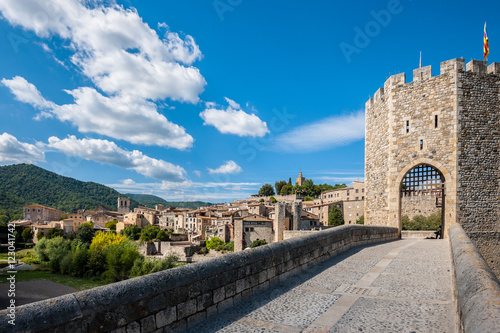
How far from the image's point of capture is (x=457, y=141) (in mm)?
13789

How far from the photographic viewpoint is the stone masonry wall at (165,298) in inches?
92.3

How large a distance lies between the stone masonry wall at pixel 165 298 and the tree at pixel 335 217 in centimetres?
6348

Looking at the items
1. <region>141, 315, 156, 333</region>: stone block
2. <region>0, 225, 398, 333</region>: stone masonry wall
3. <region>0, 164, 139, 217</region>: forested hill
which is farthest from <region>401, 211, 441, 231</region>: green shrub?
<region>0, 164, 139, 217</region>: forested hill

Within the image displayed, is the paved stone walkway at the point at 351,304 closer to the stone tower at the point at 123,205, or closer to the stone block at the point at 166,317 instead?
the stone block at the point at 166,317

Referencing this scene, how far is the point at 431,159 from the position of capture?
14414mm

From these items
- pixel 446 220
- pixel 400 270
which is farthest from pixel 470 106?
pixel 400 270

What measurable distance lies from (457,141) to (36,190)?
5103 inches

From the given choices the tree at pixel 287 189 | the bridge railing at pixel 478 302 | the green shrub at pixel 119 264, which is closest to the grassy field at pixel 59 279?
the green shrub at pixel 119 264

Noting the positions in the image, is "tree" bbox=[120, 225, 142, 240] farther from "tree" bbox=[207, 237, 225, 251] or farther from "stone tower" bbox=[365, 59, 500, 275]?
"stone tower" bbox=[365, 59, 500, 275]

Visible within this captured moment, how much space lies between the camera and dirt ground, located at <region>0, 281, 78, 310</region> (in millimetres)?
25059

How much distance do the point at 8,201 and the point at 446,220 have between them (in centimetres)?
10897

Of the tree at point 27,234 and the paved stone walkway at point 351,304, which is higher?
the paved stone walkway at point 351,304

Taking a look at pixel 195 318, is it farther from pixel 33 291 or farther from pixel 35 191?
pixel 35 191

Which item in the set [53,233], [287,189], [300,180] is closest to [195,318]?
[53,233]
